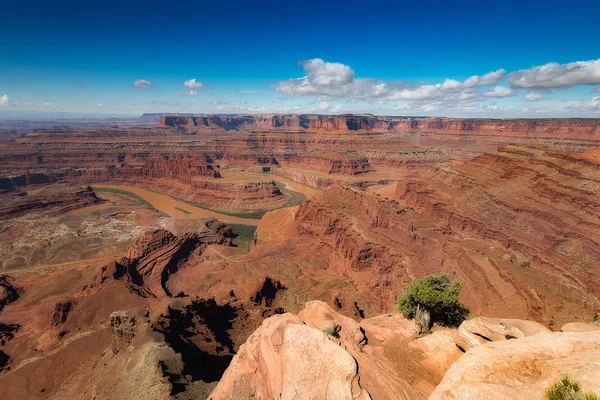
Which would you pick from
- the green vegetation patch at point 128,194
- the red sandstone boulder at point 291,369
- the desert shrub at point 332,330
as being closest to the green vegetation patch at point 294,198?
the green vegetation patch at point 128,194

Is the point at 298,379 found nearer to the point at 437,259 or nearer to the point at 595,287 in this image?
the point at 437,259

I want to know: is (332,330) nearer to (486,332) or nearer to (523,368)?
(486,332)

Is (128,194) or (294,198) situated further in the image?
(128,194)

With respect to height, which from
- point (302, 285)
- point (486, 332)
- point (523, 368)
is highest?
point (523, 368)

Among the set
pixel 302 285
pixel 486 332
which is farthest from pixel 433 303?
pixel 302 285

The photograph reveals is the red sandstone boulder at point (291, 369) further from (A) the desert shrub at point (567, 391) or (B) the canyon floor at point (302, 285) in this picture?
(A) the desert shrub at point (567, 391)

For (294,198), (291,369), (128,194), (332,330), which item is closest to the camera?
(291,369)

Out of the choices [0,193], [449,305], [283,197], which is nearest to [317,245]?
[449,305]
